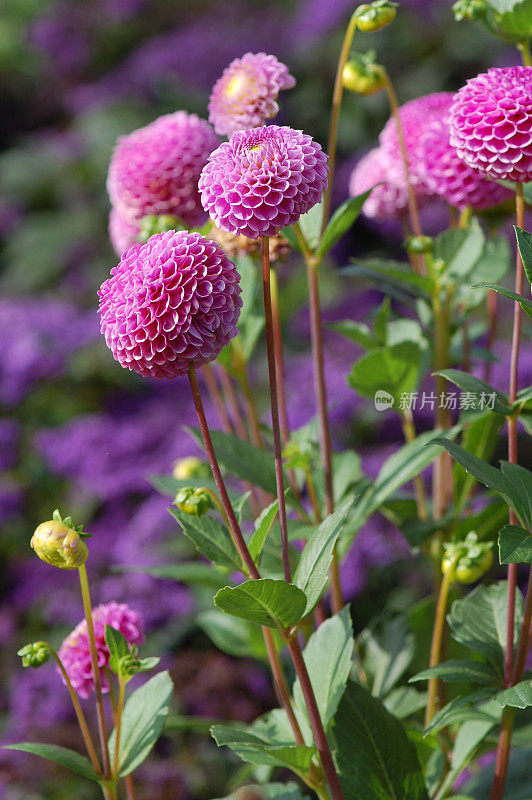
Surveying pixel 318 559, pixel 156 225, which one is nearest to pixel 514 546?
pixel 318 559

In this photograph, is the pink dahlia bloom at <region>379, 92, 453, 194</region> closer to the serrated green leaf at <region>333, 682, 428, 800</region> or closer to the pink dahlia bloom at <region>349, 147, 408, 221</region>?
the pink dahlia bloom at <region>349, 147, 408, 221</region>

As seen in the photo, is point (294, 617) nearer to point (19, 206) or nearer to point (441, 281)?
point (441, 281)

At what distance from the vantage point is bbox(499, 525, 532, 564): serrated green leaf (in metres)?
0.38

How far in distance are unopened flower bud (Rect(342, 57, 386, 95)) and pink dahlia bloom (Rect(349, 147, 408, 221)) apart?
0.32ft

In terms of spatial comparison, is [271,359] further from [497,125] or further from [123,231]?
[123,231]

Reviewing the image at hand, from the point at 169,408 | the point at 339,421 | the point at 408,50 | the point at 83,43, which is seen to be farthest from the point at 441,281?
the point at 83,43

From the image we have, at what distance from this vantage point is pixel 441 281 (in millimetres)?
615

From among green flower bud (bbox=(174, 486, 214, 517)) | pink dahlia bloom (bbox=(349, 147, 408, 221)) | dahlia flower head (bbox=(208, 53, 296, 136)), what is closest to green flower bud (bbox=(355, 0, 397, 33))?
dahlia flower head (bbox=(208, 53, 296, 136))

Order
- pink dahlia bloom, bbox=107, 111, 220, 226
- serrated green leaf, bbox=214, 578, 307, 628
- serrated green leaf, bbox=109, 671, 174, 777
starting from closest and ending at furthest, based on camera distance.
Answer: serrated green leaf, bbox=214, 578, 307, 628, serrated green leaf, bbox=109, 671, 174, 777, pink dahlia bloom, bbox=107, 111, 220, 226

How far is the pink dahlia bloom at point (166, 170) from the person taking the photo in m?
0.59

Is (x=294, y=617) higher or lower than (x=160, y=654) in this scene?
higher

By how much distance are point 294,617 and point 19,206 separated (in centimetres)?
215

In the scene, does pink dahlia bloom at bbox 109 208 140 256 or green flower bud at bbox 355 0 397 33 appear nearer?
green flower bud at bbox 355 0 397 33

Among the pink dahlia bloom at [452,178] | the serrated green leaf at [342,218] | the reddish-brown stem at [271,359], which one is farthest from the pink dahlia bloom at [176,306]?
the pink dahlia bloom at [452,178]
